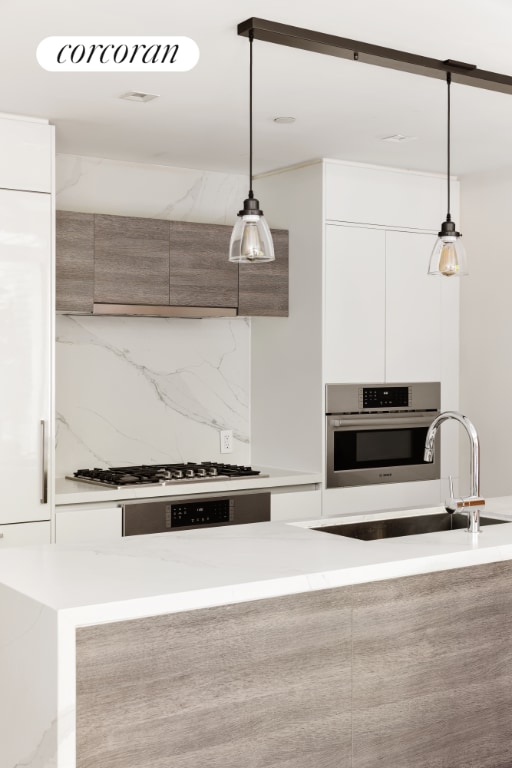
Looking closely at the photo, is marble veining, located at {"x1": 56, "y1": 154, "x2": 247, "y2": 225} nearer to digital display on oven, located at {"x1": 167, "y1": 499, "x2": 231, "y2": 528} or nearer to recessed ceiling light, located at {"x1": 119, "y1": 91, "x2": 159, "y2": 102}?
recessed ceiling light, located at {"x1": 119, "y1": 91, "x2": 159, "y2": 102}

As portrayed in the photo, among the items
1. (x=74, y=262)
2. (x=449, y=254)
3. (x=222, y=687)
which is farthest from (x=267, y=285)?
(x=222, y=687)

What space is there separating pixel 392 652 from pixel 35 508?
1945 mm

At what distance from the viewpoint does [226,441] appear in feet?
17.0

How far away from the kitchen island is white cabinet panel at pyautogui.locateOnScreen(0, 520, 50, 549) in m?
1.28

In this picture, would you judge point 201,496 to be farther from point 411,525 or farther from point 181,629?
point 181,629

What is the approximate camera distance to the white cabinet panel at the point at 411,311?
5.00 metres

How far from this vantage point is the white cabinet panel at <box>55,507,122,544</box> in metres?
4.01

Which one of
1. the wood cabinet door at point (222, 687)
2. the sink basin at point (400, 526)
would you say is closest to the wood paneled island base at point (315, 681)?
the wood cabinet door at point (222, 687)

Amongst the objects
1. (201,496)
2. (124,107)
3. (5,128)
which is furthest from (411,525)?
(5,128)

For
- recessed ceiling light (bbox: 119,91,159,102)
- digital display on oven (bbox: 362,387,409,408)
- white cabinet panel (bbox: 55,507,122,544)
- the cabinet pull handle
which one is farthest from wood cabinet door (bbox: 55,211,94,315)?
digital display on oven (bbox: 362,387,409,408)

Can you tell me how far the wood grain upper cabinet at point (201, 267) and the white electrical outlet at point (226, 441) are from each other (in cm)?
78

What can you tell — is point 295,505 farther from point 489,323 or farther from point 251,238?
point 251,238

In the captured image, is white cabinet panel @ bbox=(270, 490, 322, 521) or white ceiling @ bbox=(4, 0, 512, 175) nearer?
white ceiling @ bbox=(4, 0, 512, 175)

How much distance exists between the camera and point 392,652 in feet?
8.14
